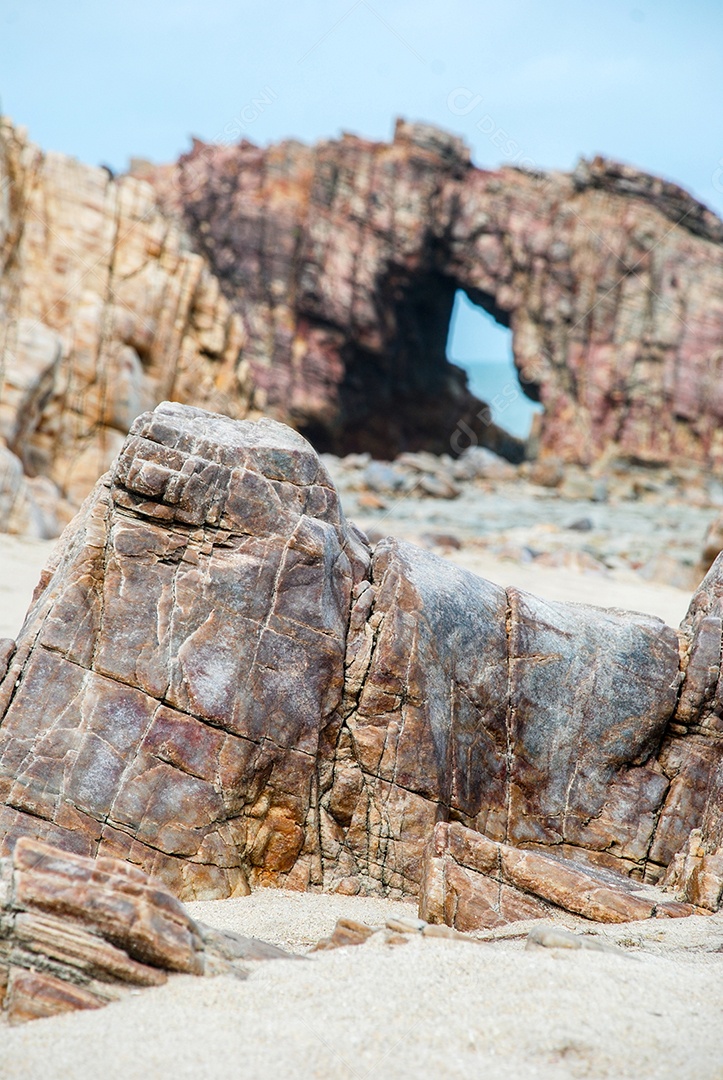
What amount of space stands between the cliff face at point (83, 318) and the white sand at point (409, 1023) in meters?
12.4

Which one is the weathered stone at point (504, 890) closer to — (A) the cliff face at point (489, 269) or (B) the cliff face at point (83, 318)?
(B) the cliff face at point (83, 318)

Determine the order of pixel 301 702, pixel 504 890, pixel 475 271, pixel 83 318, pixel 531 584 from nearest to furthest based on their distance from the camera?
pixel 504 890 < pixel 301 702 < pixel 531 584 < pixel 83 318 < pixel 475 271

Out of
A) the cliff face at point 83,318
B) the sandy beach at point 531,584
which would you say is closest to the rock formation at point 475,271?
the cliff face at point 83,318

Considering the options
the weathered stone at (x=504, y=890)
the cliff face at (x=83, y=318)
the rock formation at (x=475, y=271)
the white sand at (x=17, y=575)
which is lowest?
the weathered stone at (x=504, y=890)

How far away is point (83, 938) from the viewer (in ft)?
10.8

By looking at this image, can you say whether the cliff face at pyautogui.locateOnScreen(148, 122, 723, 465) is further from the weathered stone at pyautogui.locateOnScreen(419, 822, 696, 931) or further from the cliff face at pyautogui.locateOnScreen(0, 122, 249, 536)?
the weathered stone at pyautogui.locateOnScreen(419, 822, 696, 931)

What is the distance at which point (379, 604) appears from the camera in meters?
5.72

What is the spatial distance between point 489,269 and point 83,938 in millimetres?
38459

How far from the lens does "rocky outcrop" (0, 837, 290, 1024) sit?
3199 millimetres

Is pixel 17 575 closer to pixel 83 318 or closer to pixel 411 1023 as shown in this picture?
pixel 411 1023

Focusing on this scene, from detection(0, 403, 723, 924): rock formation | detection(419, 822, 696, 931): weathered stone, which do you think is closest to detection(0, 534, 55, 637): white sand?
detection(0, 403, 723, 924): rock formation

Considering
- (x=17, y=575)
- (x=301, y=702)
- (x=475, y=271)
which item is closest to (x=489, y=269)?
(x=475, y=271)

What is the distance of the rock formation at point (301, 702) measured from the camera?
4.94 meters

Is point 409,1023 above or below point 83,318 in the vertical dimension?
below
